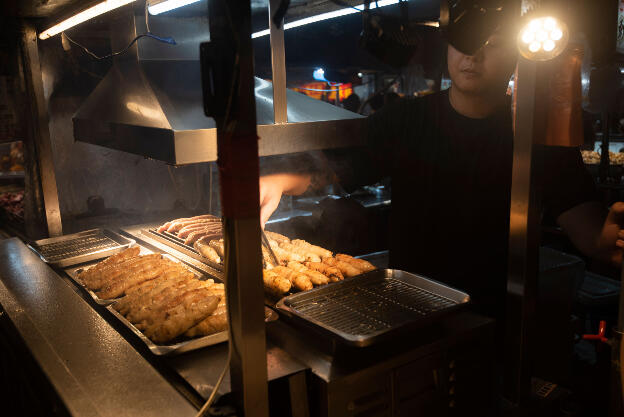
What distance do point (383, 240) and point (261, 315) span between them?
18.3ft

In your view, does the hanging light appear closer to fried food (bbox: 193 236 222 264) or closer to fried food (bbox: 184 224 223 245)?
fried food (bbox: 193 236 222 264)

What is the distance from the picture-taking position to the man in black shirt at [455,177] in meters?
3.30

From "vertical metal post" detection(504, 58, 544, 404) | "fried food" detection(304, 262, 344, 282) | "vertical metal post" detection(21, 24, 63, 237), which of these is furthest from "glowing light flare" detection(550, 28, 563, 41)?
"vertical metal post" detection(21, 24, 63, 237)

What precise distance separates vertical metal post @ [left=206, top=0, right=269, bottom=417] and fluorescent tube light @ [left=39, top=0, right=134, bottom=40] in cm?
143

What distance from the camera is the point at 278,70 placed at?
8.59ft

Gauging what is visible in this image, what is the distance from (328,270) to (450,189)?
115 centimetres

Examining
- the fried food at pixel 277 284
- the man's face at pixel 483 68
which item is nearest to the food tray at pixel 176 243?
the fried food at pixel 277 284

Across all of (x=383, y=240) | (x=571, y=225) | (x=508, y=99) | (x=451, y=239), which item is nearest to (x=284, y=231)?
(x=383, y=240)

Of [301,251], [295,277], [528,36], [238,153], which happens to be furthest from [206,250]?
[528,36]

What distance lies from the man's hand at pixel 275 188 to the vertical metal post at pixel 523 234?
1769mm

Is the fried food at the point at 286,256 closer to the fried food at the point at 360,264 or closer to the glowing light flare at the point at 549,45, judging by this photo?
the fried food at the point at 360,264

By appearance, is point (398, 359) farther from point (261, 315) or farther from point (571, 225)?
point (571, 225)

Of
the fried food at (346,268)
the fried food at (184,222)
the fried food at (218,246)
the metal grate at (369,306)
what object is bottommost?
the metal grate at (369,306)

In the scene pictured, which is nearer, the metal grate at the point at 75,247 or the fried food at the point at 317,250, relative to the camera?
the fried food at the point at 317,250
